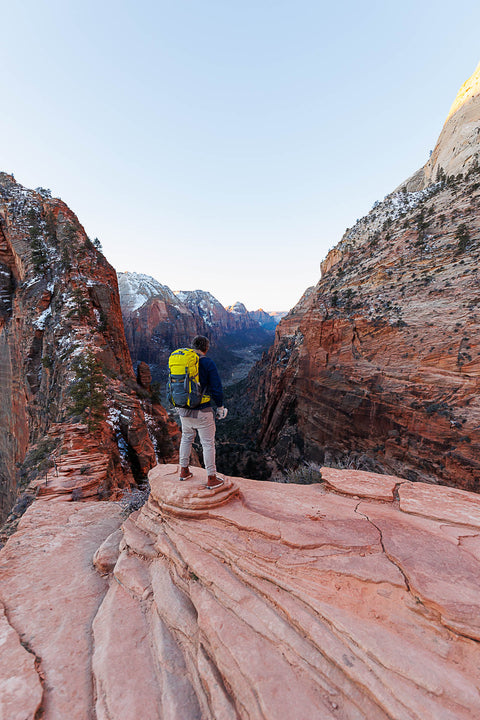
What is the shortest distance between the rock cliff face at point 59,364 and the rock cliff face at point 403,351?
12393 mm

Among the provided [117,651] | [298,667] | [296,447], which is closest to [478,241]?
[296,447]

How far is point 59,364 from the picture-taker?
40.9 ft

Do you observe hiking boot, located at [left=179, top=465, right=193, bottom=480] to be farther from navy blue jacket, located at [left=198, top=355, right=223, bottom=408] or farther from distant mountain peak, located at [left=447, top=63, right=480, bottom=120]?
distant mountain peak, located at [left=447, top=63, right=480, bottom=120]

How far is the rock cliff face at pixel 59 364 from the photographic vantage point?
26.9ft

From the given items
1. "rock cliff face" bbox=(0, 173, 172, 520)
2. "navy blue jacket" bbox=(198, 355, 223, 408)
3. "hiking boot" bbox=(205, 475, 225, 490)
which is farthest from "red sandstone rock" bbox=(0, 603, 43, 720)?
"rock cliff face" bbox=(0, 173, 172, 520)

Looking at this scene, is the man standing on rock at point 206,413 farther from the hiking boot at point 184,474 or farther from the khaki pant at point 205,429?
the hiking boot at point 184,474

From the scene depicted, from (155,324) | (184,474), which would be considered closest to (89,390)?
(184,474)

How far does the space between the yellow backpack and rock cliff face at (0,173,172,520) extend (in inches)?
192

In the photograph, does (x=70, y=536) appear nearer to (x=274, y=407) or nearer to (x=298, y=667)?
(x=298, y=667)

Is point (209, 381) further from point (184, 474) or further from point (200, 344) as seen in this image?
point (184, 474)

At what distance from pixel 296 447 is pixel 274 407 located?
272 inches

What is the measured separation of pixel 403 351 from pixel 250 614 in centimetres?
1511

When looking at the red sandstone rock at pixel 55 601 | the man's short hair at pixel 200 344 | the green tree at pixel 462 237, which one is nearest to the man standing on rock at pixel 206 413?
the man's short hair at pixel 200 344

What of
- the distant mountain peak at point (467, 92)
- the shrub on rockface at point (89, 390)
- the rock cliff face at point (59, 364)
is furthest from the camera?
the distant mountain peak at point (467, 92)
